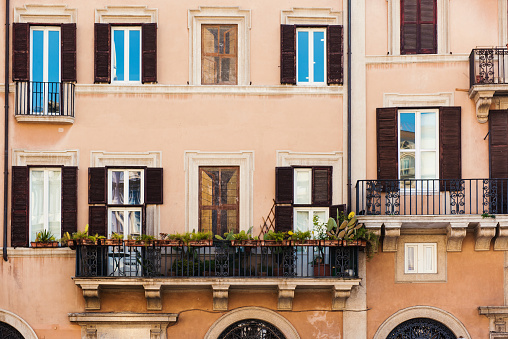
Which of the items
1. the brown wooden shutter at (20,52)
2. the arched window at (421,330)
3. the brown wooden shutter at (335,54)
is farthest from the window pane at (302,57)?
the brown wooden shutter at (20,52)

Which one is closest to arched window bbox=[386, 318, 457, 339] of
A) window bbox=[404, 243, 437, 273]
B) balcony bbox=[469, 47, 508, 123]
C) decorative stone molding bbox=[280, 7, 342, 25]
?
window bbox=[404, 243, 437, 273]

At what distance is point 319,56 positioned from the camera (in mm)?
16562

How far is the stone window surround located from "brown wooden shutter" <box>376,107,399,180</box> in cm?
296

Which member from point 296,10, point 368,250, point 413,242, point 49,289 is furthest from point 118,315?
point 296,10

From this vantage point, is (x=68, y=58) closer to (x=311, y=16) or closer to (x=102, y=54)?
(x=102, y=54)

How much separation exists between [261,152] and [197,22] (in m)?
3.12

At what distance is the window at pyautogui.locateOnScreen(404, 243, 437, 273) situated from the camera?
1599 cm

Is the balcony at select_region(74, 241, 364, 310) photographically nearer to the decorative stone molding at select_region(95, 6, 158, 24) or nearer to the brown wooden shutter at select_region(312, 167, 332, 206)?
the brown wooden shutter at select_region(312, 167, 332, 206)

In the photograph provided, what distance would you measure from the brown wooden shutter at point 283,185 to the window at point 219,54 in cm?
219

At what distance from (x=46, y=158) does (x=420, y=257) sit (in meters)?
8.09

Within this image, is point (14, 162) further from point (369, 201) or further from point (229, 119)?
point (369, 201)

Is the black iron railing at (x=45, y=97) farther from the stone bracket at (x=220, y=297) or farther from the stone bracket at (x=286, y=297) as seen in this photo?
the stone bracket at (x=286, y=297)

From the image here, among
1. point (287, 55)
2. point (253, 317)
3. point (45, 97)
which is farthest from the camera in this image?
point (287, 55)

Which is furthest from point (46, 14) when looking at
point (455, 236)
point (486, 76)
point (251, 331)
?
point (455, 236)
